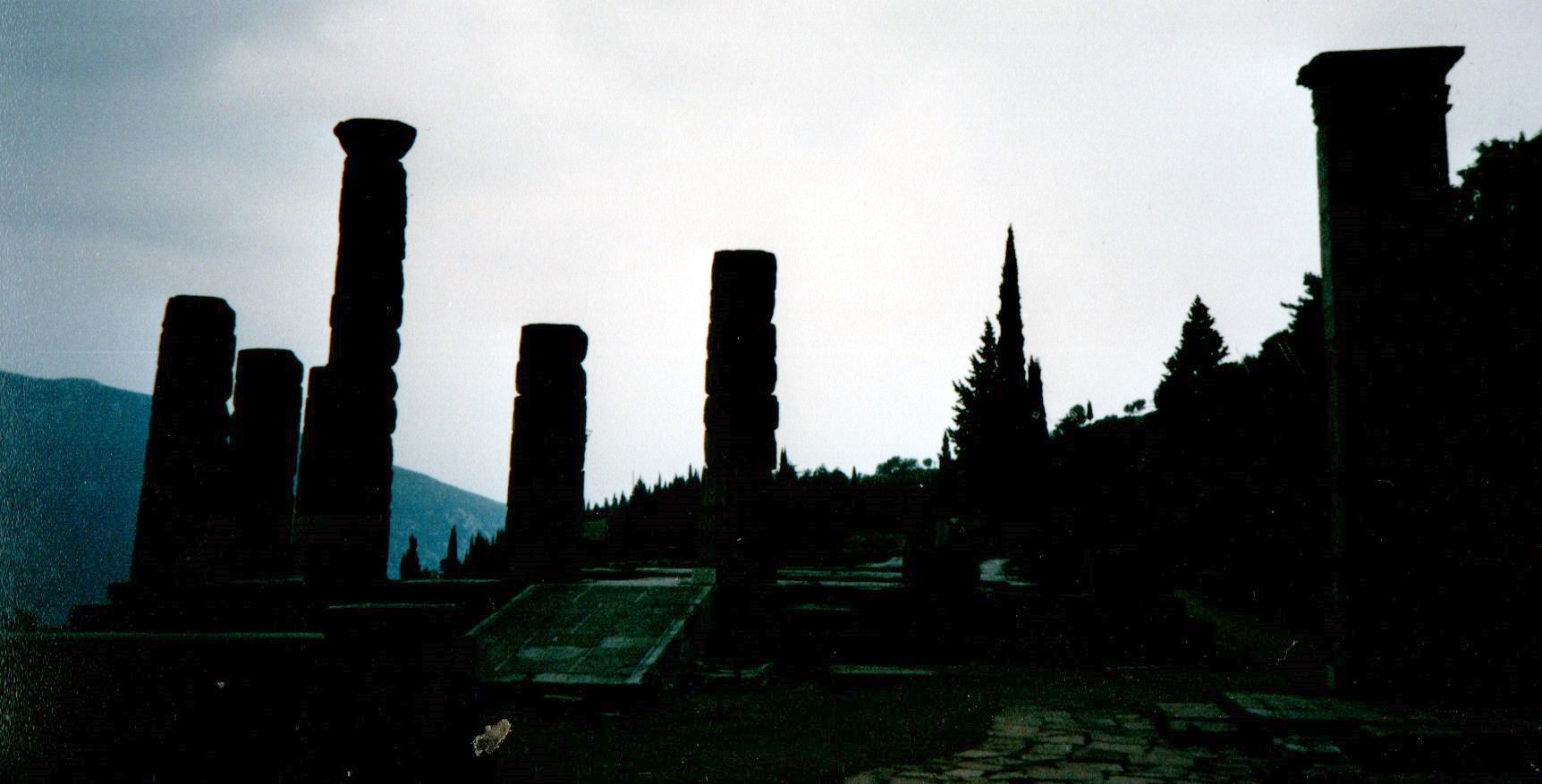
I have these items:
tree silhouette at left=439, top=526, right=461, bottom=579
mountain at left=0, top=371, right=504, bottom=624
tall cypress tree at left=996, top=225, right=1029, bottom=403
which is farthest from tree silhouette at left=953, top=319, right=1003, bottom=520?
mountain at left=0, top=371, right=504, bottom=624

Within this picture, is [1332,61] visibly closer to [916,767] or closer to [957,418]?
[916,767]

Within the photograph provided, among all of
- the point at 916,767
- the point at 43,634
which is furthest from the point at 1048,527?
the point at 43,634

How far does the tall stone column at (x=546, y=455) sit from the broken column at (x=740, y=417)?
1523 millimetres

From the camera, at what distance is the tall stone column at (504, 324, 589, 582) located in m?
12.6

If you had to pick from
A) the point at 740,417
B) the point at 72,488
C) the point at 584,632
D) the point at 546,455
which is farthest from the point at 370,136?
the point at 72,488

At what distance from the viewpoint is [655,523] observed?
65.8ft

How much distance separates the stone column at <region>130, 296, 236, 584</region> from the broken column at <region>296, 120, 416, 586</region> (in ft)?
8.72

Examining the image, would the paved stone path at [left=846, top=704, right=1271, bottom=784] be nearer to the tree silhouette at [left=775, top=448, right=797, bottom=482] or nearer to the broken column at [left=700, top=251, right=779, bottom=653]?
the broken column at [left=700, top=251, right=779, bottom=653]

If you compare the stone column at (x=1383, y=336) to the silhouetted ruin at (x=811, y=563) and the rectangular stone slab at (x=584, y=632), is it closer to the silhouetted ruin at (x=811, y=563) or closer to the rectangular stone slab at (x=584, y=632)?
the silhouetted ruin at (x=811, y=563)

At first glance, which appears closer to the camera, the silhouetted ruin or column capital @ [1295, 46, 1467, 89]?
the silhouetted ruin

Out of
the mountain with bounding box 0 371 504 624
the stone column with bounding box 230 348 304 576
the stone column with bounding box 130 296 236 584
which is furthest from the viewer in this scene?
the mountain with bounding box 0 371 504 624

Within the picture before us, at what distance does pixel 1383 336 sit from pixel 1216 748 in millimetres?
3295

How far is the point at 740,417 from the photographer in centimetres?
1299

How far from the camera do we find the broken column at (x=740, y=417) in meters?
12.8
